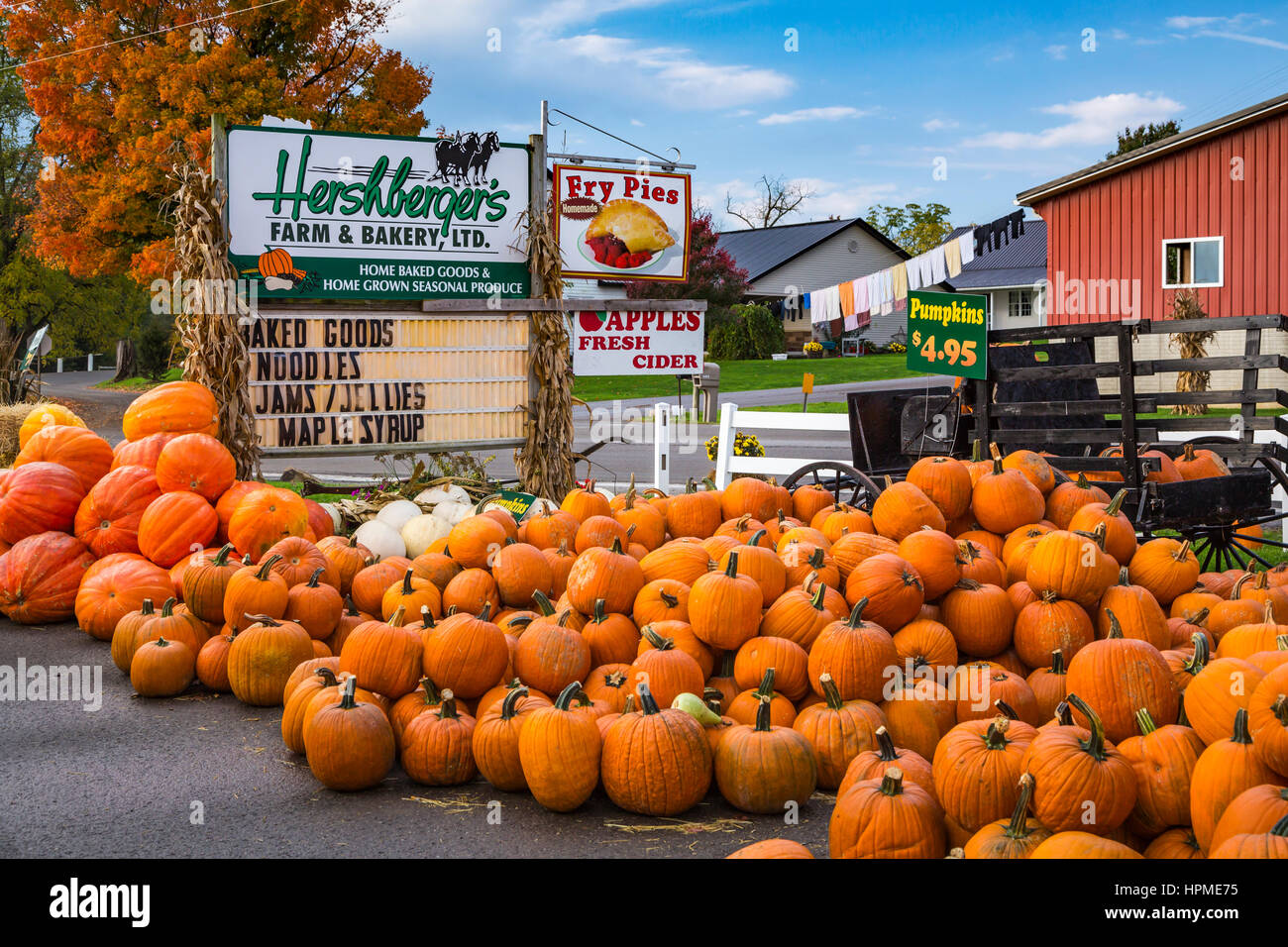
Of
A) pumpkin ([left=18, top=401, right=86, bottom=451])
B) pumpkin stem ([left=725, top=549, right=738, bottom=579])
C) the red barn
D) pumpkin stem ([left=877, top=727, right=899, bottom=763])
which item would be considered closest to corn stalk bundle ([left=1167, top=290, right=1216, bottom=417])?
the red barn

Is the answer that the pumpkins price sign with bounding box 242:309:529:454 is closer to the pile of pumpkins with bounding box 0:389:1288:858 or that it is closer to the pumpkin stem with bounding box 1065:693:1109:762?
the pile of pumpkins with bounding box 0:389:1288:858

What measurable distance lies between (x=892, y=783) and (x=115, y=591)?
4863mm

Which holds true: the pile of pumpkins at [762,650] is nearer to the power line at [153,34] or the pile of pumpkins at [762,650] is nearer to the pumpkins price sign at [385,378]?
the pumpkins price sign at [385,378]

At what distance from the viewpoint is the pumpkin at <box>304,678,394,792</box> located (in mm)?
4055

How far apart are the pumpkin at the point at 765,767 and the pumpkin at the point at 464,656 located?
1114 millimetres

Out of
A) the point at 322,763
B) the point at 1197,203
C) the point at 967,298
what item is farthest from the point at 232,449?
the point at 1197,203

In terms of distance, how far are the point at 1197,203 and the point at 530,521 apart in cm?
2140

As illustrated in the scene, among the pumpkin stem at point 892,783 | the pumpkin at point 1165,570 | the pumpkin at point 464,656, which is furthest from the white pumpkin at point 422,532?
the pumpkin stem at point 892,783

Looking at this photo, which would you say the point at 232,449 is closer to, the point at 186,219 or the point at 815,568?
the point at 186,219

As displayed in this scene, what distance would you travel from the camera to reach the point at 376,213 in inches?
354

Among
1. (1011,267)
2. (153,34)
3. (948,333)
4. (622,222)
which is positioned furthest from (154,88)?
(1011,267)

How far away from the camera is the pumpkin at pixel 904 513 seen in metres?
5.39

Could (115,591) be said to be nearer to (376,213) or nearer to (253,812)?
(253,812)

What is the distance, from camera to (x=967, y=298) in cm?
802
